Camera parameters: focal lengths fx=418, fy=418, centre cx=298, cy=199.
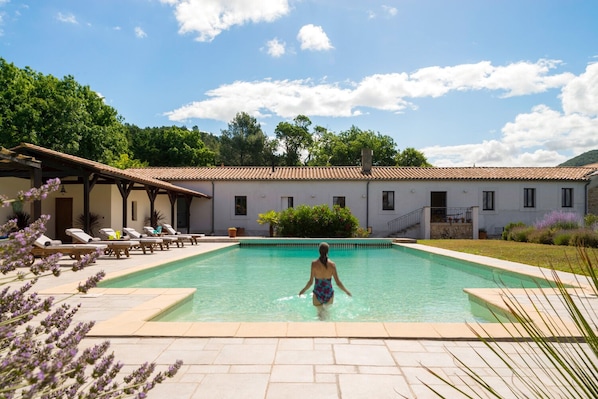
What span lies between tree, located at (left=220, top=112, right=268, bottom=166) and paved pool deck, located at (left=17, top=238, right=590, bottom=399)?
42475 mm

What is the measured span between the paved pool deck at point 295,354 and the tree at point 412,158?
142 feet

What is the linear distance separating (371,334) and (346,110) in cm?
4230

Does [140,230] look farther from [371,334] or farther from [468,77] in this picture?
[371,334]

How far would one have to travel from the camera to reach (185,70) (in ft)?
69.3

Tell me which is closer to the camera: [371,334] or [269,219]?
[371,334]

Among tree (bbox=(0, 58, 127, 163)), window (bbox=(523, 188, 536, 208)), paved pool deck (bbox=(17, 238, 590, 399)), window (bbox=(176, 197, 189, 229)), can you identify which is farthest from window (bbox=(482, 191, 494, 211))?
tree (bbox=(0, 58, 127, 163))

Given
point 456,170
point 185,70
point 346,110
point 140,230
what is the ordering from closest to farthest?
point 140,230 → point 185,70 → point 456,170 → point 346,110

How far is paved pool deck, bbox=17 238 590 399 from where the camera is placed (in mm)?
2910

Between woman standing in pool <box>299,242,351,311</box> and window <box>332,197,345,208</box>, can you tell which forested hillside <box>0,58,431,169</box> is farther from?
woman standing in pool <box>299,242,351,311</box>

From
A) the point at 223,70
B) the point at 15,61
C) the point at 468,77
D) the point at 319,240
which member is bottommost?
the point at 319,240

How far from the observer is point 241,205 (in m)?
24.4

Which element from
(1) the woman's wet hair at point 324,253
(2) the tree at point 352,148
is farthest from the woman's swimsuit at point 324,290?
(2) the tree at point 352,148

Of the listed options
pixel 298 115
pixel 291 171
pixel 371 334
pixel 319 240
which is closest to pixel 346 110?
pixel 298 115

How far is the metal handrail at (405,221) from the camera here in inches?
926
